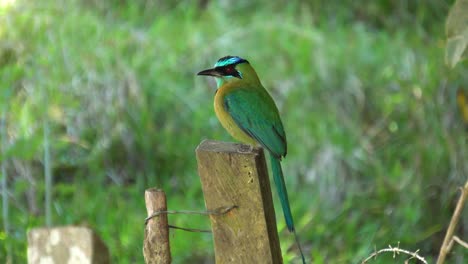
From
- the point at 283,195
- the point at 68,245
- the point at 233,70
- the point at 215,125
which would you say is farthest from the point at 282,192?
the point at 215,125

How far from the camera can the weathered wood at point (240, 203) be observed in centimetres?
225

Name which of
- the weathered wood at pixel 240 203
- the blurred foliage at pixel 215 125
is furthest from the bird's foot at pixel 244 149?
the blurred foliage at pixel 215 125

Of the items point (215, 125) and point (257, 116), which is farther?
→ point (215, 125)

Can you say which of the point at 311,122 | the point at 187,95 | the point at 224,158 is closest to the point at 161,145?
the point at 187,95

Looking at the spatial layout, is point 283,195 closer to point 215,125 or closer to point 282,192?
point 282,192

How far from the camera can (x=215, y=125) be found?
6.07 meters

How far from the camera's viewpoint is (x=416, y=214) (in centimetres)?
516

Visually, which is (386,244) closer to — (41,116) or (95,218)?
(95,218)

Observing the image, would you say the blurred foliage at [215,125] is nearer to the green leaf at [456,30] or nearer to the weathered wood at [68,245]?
the green leaf at [456,30]

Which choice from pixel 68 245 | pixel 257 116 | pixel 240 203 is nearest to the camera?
pixel 240 203

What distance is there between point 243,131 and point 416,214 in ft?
6.93

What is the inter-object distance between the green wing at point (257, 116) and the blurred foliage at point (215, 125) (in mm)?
1397

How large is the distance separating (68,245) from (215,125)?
3339mm

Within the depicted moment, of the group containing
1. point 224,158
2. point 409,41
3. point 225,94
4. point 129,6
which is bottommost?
point 224,158
